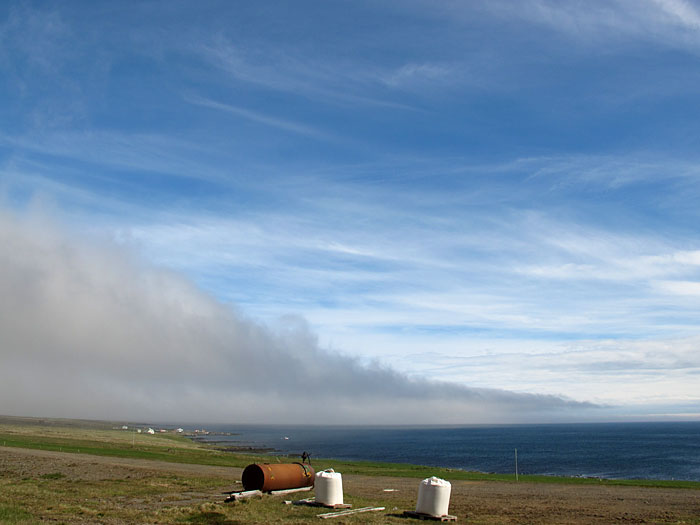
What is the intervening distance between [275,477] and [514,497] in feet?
48.5

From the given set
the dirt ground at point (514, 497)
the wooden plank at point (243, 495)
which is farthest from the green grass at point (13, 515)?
the wooden plank at point (243, 495)

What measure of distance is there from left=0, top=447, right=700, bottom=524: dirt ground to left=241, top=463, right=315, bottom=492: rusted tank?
6.05ft

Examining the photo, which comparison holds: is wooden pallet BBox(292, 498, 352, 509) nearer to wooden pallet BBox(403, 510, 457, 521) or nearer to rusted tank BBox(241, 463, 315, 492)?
rusted tank BBox(241, 463, 315, 492)

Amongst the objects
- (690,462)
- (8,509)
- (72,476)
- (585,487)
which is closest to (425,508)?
(8,509)

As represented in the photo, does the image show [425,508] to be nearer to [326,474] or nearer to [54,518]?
[326,474]

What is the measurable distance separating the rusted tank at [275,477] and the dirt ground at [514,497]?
72.6 inches

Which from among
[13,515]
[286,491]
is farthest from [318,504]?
[13,515]

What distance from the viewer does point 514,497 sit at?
109 feet

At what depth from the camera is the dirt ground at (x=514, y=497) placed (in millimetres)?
24472

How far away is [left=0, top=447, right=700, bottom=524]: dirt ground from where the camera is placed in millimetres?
24472

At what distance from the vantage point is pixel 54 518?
20.2m

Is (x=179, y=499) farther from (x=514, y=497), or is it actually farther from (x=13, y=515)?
(x=514, y=497)

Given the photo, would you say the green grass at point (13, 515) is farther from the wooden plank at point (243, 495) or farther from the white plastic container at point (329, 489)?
the white plastic container at point (329, 489)

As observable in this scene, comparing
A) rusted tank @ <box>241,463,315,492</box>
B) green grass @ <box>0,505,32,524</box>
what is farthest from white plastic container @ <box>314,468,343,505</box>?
green grass @ <box>0,505,32,524</box>
